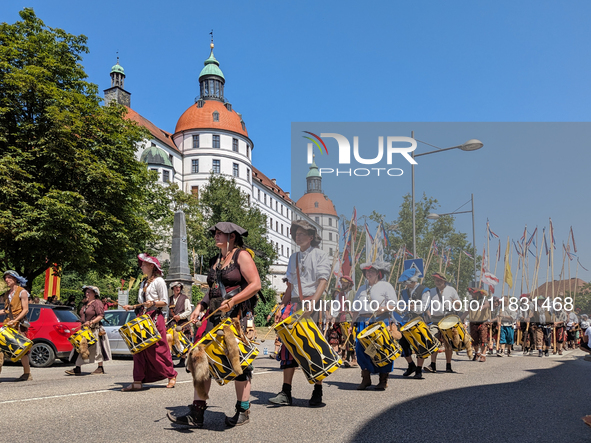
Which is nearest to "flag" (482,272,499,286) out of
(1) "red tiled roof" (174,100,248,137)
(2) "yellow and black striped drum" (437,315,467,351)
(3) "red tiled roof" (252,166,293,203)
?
Result: (2) "yellow and black striped drum" (437,315,467,351)

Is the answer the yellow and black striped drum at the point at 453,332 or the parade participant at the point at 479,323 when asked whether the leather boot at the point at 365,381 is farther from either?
the parade participant at the point at 479,323

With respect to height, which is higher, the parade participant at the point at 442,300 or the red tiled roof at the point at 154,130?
the red tiled roof at the point at 154,130

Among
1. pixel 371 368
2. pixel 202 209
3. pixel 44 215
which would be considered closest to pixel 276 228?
pixel 202 209

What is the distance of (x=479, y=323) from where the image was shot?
45.5ft

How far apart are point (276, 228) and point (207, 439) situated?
90.4 metres

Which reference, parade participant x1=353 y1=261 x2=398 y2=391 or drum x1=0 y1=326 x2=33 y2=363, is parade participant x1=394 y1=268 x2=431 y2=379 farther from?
drum x1=0 y1=326 x2=33 y2=363

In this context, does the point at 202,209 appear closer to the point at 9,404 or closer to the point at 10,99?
the point at 10,99

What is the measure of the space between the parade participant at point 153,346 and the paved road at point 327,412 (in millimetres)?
222

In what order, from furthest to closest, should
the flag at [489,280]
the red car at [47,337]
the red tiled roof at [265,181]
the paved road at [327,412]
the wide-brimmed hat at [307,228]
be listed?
the red tiled roof at [265,181] < the flag at [489,280] < the red car at [47,337] < the wide-brimmed hat at [307,228] < the paved road at [327,412]

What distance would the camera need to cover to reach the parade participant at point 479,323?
45.3ft

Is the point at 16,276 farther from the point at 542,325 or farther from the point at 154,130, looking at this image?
the point at 154,130

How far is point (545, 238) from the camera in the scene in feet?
68.2

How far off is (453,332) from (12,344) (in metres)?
7.52

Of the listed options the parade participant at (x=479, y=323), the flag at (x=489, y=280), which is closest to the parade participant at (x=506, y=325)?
the flag at (x=489, y=280)
